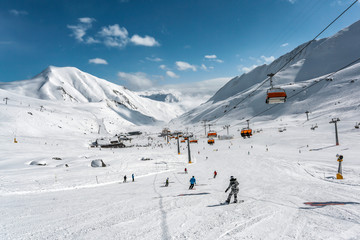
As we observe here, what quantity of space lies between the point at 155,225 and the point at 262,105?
15861 centimetres

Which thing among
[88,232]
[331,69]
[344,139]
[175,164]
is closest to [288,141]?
[344,139]

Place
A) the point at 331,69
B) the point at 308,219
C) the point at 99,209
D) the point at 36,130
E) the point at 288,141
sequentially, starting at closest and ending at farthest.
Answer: the point at 308,219 < the point at 99,209 < the point at 288,141 < the point at 36,130 < the point at 331,69

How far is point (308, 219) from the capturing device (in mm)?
7762

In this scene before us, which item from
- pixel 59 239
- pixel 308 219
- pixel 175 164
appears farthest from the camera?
pixel 175 164

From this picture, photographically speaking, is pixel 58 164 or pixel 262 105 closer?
pixel 58 164

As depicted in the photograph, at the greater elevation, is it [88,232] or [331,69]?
[331,69]

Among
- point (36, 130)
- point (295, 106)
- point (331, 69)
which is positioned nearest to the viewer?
point (36, 130)

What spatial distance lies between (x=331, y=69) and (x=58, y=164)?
22053 cm

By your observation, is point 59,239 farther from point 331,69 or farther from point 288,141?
point 331,69

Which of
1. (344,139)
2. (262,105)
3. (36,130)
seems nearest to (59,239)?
(344,139)

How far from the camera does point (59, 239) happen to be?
727 cm

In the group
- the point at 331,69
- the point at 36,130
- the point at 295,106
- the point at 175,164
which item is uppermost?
the point at 331,69

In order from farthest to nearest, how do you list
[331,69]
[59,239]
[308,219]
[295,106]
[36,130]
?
[331,69] < [295,106] < [36,130] < [308,219] < [59,239]

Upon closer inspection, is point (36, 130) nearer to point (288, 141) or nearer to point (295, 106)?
point (288, 141)
